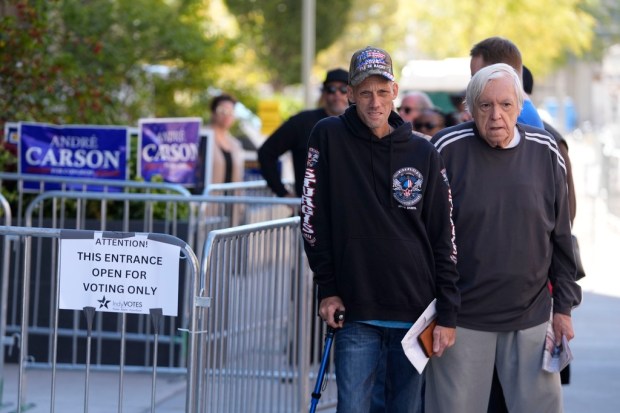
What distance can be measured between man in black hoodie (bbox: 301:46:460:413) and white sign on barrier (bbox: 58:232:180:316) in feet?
2.57

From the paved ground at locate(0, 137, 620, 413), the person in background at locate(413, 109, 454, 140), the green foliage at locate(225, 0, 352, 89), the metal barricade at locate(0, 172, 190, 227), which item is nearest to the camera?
the paved ground at locate(0, 137, 620, 413)

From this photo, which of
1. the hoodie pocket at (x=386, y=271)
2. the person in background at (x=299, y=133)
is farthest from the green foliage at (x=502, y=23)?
the hoodie pocket at (x=386, y=271)

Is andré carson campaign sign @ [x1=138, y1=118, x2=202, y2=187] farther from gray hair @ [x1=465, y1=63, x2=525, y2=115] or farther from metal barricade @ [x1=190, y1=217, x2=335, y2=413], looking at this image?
gray hair @ [x1=465, y1=63, x2=525, y2=115]

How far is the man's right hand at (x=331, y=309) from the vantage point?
15.8 feet

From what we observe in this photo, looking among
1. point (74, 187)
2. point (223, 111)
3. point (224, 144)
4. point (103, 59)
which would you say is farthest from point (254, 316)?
point (103, 59)

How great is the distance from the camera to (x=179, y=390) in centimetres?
852

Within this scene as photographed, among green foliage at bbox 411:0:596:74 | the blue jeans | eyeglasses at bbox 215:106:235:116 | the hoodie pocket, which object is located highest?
green foliage at bbox 411:0:596:74

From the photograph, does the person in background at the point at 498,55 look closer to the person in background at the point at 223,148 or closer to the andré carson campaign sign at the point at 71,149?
the andré carson campaign sign at the point at 71,149

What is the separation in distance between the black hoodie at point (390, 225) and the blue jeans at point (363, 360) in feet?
0.31

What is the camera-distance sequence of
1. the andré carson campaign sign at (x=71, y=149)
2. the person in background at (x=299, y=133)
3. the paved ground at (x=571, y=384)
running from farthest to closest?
the andré carson campaign sign at (x=71, y=149)
the person in background at (x=299, y=133)
the paved ground at (x=571, y=384)

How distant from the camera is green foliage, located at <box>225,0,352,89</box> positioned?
36.1 metres

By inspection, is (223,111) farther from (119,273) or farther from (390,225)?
(390,225)

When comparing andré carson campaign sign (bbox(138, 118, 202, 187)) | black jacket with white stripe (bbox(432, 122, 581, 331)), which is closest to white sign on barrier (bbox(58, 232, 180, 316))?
black jacket with white stripe (bbox(432, 122, 581, 331))

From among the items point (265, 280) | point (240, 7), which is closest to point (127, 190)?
point (265, 280)
